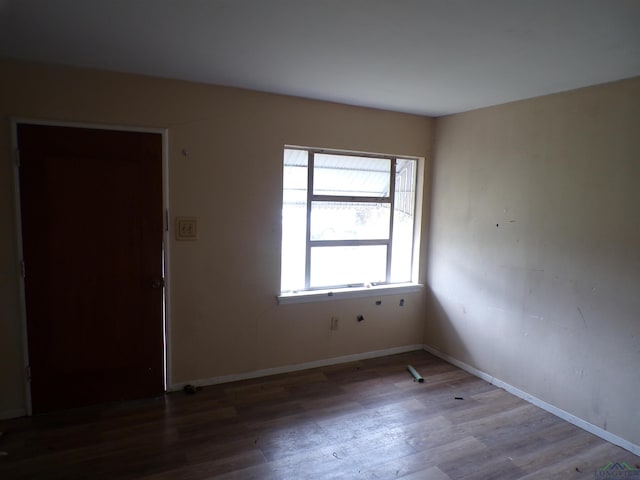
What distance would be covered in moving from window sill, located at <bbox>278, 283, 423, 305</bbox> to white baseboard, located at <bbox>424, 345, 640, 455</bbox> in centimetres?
76

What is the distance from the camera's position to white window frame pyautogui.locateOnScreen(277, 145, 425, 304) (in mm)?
3701

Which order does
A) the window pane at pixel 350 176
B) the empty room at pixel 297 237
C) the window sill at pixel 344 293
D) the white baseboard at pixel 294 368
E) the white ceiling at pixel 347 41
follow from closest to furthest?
1. the white ceiling at pixel 347 41
2. the empty room at pixel 297 237
3. the white baseboard at pixel 294 368
4. the window sill at pixel 344 293
5. the window pane at pixel 350 176

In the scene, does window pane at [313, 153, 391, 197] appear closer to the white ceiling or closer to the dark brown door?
the white ceiling

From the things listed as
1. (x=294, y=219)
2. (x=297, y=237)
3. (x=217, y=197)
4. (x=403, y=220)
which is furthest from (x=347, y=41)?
(x=403, y=220)

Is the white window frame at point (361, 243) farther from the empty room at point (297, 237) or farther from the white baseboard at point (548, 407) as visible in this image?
the white baseboard at point (548, 407)

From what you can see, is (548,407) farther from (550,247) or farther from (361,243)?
(361,243)

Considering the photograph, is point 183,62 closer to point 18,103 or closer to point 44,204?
point 18,103

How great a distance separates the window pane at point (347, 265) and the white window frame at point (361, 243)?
0.05m

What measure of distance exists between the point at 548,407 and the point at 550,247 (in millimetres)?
1281

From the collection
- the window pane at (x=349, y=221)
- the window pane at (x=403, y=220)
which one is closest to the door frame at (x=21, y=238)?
the window pane at (x=349, y=221)

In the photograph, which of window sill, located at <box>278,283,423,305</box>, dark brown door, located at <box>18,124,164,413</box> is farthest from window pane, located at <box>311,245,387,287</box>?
dark brown door, located at <box>18,124,164,413</box>

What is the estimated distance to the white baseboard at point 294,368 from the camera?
11.0ft

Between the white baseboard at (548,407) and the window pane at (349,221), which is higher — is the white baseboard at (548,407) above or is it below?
below

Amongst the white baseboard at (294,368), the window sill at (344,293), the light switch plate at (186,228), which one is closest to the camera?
the light switch plate at (186,228)
